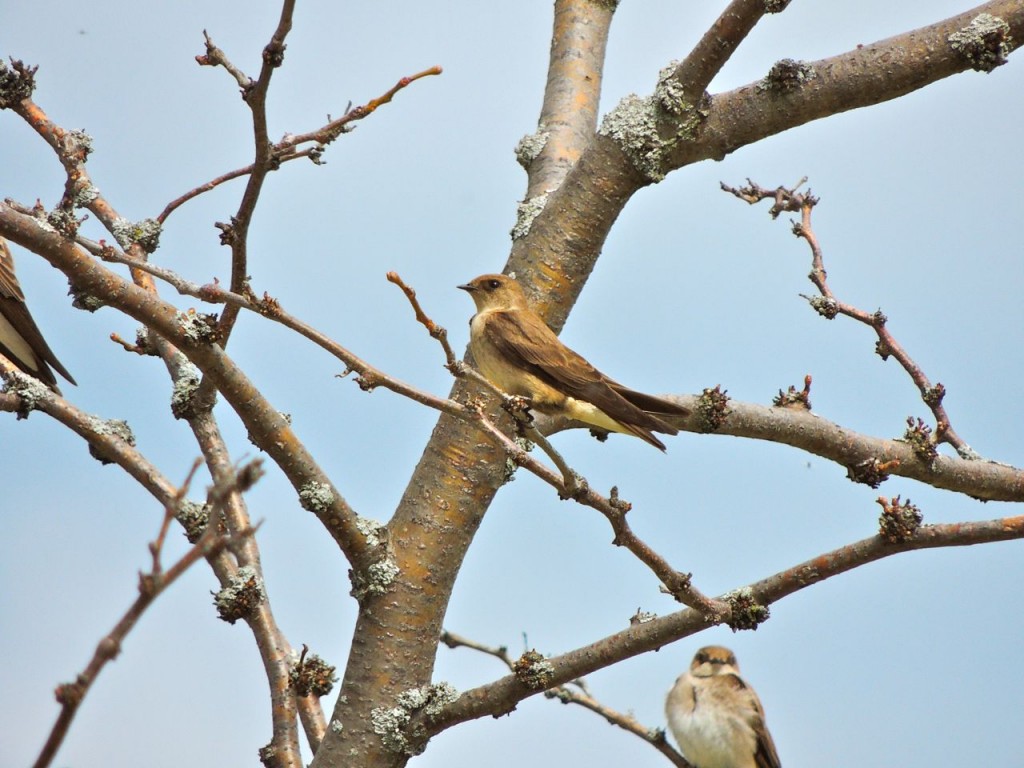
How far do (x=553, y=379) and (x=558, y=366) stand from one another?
6 centimetres

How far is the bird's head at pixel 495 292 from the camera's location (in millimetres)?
5254

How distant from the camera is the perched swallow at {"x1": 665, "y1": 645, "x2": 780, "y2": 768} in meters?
6.34

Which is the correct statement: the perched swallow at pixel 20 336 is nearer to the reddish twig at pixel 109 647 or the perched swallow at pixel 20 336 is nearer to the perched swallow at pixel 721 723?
the perched swallow at pixel 721 723

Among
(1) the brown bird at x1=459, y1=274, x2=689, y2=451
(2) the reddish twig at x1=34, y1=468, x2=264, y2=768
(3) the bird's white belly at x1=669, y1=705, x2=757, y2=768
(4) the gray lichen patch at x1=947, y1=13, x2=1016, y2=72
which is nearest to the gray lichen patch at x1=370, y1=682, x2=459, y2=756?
(1) the brown bird at x1=459, y1=274, x2=689, y2=451

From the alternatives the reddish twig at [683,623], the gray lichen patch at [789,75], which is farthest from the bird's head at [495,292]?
the reddish twig at [683,623]

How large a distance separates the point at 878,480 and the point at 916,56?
76.0 inches

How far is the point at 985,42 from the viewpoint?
463 cm

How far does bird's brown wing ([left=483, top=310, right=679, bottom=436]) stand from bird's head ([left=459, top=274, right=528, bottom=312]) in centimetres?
12

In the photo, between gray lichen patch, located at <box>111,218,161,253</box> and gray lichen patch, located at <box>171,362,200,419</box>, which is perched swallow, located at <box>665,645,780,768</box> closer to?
gray lichen patch, located at <box>171,362,200,419</box>

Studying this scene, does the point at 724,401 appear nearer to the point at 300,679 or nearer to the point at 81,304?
the point at 300,679

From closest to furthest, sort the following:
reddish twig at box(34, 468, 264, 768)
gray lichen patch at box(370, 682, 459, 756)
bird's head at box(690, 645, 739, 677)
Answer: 1. reddish twig at box(34, 468, 264, 768)
2. gray lichen patch at box(370, 682, 459, 756)
3. bird's head at box(690, 645, 739, 677)

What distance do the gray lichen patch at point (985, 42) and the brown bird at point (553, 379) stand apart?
6.39 ft

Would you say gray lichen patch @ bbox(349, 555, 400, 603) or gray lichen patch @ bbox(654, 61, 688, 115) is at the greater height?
gray lichen patch @ bbox(654, 61, 688, 115)

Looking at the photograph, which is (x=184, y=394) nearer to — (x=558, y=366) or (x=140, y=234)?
(x=140, y=234)
